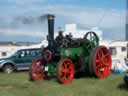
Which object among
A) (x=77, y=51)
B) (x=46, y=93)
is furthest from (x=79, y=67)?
(x=46, y=93)

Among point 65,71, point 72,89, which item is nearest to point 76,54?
point 65,71

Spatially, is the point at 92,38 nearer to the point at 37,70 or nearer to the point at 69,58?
the point at 69,58

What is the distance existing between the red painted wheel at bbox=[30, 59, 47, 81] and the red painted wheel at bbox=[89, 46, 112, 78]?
2007 millimetres

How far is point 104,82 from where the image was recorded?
13.7 meters

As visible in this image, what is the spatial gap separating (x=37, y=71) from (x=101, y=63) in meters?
2.62

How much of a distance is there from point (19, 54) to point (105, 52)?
380 inches

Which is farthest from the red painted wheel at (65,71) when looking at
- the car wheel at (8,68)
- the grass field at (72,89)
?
the car wheel at (8,68)

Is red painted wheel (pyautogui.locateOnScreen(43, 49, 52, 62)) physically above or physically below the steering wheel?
below

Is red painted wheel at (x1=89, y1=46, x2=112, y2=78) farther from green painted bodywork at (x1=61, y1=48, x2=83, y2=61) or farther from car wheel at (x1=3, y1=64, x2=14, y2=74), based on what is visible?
car wheel at (x1=3, y1=64, x2=14, y2=74)

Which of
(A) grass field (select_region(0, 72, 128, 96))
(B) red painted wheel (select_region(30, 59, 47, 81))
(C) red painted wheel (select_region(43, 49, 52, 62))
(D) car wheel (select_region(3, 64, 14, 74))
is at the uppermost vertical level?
(C) red painted wheel (select_region(43, 49, 52, 62))

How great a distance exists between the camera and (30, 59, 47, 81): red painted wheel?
15570 millimetres

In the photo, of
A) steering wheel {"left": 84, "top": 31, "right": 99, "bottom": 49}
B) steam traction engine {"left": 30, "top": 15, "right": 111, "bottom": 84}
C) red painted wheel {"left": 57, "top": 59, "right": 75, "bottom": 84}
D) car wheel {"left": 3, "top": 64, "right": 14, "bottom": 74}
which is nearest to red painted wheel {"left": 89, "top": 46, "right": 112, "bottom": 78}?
steam traction engine {"left": 30, "top": 15, "right": 111, "bottom": 84}

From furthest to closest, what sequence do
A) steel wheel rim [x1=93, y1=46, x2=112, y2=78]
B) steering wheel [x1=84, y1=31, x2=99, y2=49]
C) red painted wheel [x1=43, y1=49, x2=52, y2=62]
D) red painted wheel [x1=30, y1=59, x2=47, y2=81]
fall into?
steering wheel [x1=84, y1=31, x2=99, y2=49], red painted wheel [x1=30, y1=59, x2=47, y2=81], steel wheel rim [x1=93, y1=46, x2=112, y2=78], red painted wheel [x1=43, y1=49, x2=52, y2=62]

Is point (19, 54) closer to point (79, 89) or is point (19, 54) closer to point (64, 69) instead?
point (64, 69)
